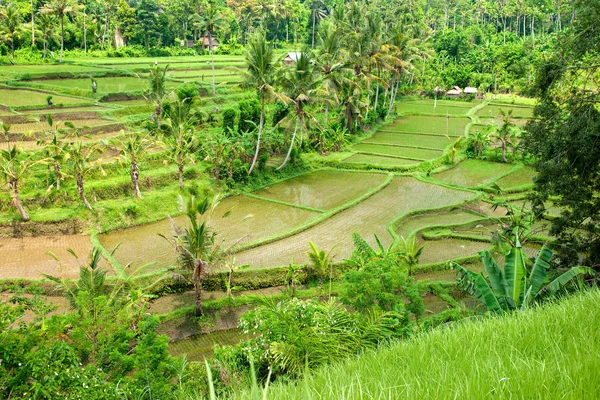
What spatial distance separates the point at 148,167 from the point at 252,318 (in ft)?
40.4

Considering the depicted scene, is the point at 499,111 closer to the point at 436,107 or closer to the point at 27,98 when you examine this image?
the point at 436,107

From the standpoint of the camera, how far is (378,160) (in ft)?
81.1

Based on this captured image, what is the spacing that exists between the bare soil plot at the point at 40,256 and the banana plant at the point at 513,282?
9156 millimetres

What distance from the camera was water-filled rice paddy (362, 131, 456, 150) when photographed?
2795 centimetres

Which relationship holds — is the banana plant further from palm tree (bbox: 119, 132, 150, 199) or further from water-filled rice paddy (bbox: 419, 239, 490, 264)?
palm tree (bbox: 119, 132, 150, 199)

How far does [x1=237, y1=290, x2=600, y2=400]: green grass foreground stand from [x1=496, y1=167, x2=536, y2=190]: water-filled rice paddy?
17.4m

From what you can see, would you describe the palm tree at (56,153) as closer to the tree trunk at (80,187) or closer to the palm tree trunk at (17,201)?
the tree trunk at (80,187)

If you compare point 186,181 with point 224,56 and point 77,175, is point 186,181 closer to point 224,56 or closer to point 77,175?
point 77,175

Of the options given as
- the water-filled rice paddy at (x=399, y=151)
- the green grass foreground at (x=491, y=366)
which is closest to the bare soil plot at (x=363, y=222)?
the water-filled rice paddy at (x=399, y=151)

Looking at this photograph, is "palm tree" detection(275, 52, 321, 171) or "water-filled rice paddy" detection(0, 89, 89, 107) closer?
"palm tree" detection(275, 52, 321, 171)

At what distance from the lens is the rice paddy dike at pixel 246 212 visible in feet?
41.3

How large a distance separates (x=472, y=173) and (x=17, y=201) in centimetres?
1877

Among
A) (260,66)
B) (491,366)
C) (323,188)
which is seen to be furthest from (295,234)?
(491,366)

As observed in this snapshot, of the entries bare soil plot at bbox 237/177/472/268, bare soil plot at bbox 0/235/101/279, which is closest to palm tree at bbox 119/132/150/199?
bare soil plot at bbox 0/235/101/279
